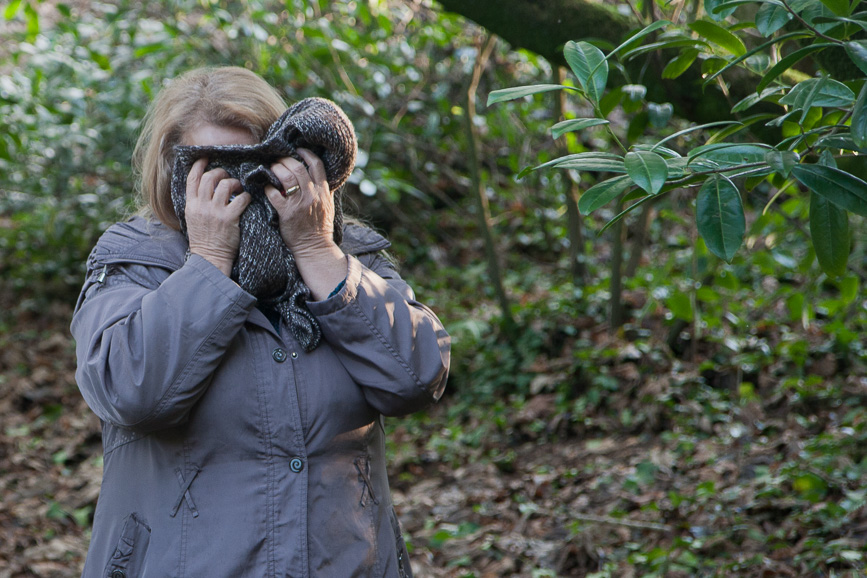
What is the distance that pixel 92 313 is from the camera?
5.74 feet

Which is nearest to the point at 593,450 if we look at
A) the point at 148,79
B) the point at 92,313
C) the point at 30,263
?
the point at 92,313

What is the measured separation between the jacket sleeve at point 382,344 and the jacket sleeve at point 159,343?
210 millimetres

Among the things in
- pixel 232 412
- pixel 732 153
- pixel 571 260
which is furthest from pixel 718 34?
pixel 571 260

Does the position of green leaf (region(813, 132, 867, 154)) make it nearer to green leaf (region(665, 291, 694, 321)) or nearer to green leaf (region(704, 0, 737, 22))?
green leaf (region(704, 0, 737, 22))

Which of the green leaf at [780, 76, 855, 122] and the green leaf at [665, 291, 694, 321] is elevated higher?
the green leaf at [780, 76, 855, 122]

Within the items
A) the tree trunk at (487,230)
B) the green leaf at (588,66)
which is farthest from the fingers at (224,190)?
the tree trunk at (487,230)

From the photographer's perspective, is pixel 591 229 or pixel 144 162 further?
pixel 591 229

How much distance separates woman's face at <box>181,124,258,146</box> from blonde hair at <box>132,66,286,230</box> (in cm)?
1

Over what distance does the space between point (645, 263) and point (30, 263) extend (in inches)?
217

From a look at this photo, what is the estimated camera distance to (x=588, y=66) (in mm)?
1536

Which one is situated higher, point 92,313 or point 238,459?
point 92,313

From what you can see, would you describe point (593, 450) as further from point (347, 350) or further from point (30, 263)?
point (30, 263)

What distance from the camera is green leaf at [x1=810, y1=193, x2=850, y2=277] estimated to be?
140 centimetres

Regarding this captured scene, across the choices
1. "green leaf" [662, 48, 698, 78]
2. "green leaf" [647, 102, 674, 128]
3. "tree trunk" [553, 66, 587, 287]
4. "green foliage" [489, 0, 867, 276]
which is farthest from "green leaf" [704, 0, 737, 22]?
"tree trunk" [553, 66, 587, 287]
